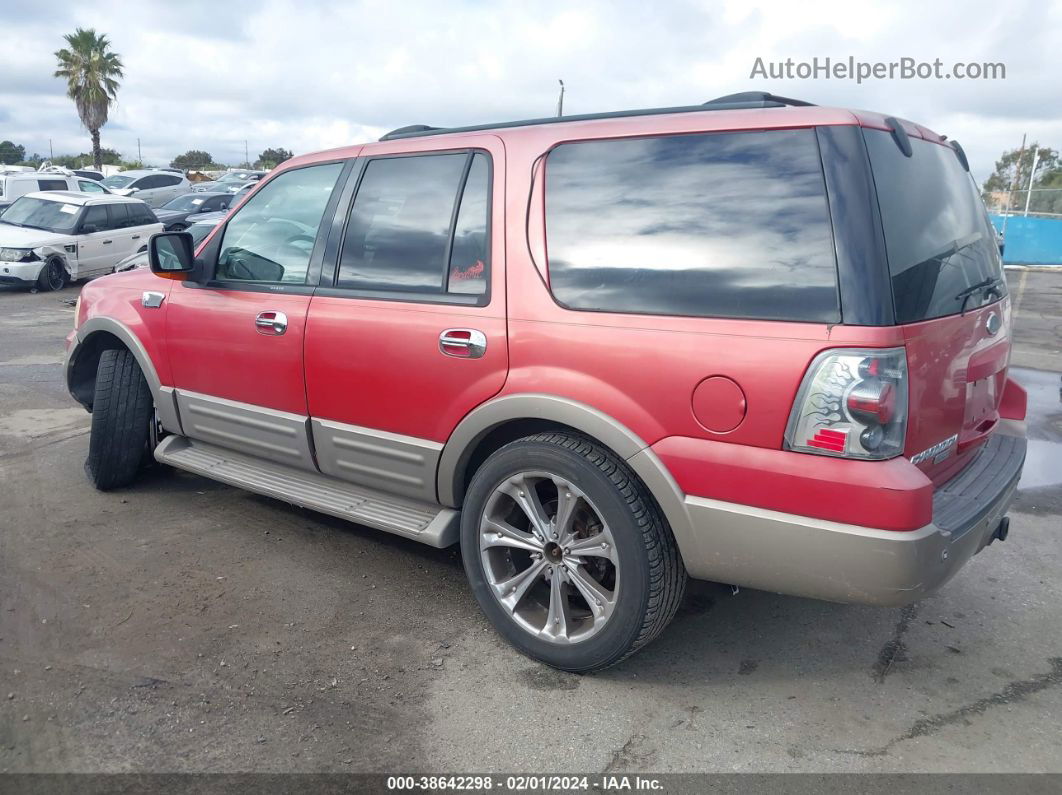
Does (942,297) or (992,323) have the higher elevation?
(942,297)

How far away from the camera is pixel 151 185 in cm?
2555

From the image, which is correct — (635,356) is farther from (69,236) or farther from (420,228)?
(69,236)

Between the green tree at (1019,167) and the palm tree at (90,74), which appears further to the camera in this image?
the palm tree at (90,74)

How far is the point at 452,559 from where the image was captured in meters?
4.12

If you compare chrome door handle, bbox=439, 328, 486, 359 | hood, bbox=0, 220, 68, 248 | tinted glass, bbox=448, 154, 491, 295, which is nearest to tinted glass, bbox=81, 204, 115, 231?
hood, bbox=0, 220, 68, 248

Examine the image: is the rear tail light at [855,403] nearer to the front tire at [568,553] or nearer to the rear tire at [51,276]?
the front tire at [568,553]

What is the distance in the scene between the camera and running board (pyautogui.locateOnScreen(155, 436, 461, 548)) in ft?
11.3

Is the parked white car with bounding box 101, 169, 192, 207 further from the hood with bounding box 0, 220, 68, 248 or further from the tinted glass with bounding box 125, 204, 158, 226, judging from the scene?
the hood with bounding box 0, 220, 68, 248

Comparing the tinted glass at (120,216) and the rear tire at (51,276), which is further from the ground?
the tinted glass at (120,216)

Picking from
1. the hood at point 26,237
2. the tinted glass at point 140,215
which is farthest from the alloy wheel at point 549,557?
the tinted glass at point 140,215

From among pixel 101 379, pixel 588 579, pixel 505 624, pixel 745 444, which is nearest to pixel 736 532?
pixel 745 444

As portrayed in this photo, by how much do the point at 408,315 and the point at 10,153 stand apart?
267ft

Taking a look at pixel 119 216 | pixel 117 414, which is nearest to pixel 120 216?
pixel 119 216

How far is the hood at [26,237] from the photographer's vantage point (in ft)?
44.9
